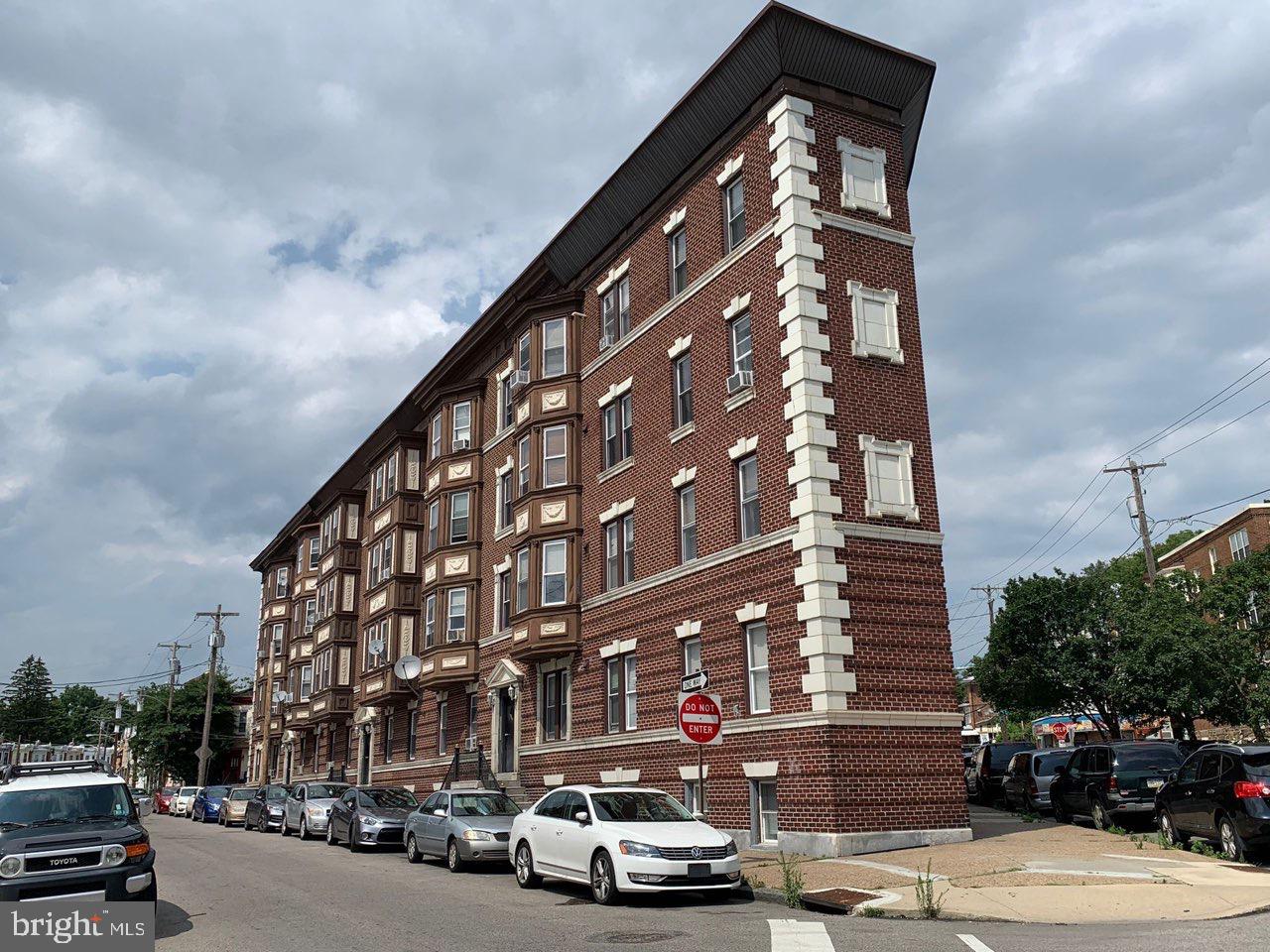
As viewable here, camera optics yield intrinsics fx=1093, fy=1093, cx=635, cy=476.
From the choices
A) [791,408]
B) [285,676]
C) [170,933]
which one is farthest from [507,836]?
[285,676]

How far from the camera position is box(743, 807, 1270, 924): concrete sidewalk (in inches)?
475

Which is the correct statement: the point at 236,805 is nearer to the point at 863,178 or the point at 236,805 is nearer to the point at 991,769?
the point at 991,769

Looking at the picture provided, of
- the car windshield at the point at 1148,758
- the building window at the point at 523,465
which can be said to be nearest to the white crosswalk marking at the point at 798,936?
the car windshield at the point at 1148,758

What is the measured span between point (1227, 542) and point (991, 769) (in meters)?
32.8

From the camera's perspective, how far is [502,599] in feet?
110

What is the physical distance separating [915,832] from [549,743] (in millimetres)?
11924

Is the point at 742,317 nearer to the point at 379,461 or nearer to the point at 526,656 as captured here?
the point at 526,656

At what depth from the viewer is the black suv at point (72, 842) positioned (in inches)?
465

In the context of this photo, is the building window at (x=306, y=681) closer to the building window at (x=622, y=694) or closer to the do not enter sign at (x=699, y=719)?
the building window at (x=622, y=694)

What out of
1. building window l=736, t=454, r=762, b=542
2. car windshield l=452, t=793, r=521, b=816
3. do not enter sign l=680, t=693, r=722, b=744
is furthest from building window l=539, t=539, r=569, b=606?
do not enter sign l=680, t=693, r=722, b=744

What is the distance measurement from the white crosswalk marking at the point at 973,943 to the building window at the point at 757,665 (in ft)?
32.3

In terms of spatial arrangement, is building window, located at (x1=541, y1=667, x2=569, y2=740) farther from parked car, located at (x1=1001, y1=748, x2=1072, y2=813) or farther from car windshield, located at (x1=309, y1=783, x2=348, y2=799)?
parked car, located at (x1=1001, y1=748, x2=1072, y2=813)

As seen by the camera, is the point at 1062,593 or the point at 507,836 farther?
the point at 1062,593

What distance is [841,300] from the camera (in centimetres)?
2170
